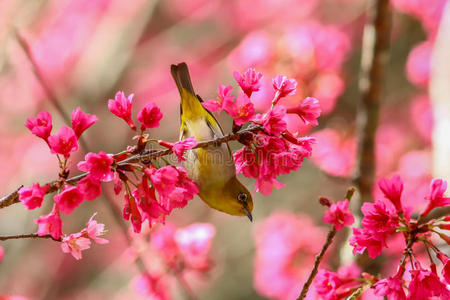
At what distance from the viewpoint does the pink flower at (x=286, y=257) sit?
13.8ft

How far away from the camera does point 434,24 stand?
4840mm

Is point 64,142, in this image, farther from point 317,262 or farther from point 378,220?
point 378,220

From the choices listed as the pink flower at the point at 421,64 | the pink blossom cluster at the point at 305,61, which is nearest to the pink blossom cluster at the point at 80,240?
the pink blossom cluster at the point at 305,61

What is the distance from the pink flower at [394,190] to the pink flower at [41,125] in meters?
1.09

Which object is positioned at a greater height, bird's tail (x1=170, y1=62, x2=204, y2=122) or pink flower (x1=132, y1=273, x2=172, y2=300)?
bird's tail (x1=170, y1=62, x2=204, y2=122)

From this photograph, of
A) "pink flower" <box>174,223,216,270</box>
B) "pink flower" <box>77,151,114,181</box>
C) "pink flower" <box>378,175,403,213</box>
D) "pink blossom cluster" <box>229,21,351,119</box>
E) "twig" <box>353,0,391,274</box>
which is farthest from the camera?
"pink blossom cluster" <box>229,21,351,119</box>

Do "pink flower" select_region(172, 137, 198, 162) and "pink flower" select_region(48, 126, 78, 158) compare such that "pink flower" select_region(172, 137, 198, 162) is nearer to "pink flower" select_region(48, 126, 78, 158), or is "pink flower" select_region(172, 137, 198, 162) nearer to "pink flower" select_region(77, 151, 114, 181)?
"pink flower" select_region(77, 151, 114, 181)

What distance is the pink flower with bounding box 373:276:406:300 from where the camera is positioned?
150 centimetres

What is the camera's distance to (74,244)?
1.51m

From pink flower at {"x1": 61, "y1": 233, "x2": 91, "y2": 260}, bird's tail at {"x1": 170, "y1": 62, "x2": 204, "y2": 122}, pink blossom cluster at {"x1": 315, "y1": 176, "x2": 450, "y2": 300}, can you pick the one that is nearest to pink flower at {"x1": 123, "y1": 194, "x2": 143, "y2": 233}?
pink flower at {"x1": 61, "y1": 233, "x2": 91, "y2": 260}

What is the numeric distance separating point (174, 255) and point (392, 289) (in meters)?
1.69

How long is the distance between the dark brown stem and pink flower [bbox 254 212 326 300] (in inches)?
57.4

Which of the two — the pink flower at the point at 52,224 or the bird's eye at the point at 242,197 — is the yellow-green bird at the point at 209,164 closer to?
the bird's eye at the point at 242,197

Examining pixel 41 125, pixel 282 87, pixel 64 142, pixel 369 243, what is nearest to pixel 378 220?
pixel 369 243
